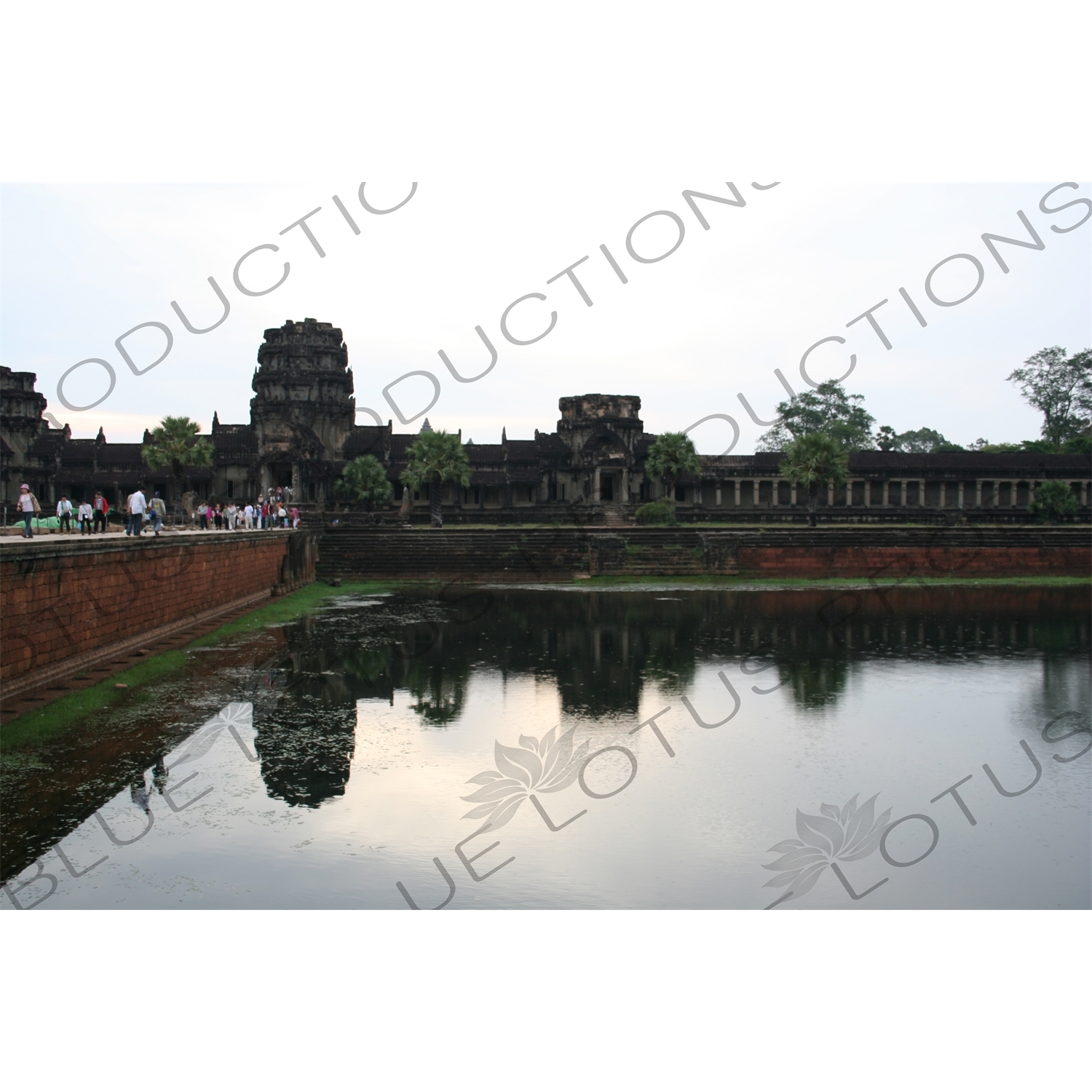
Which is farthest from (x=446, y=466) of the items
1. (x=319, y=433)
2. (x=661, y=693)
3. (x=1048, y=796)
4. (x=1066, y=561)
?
(x=1048, y=796)

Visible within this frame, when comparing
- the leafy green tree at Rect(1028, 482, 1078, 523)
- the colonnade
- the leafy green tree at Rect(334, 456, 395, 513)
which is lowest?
the leafy green tree at Rect(1028, 482, 1078, 523)

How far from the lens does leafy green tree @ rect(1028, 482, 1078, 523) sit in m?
47.9

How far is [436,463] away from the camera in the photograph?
1839 inches

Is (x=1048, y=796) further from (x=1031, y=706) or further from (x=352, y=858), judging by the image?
(x=352, y=858)

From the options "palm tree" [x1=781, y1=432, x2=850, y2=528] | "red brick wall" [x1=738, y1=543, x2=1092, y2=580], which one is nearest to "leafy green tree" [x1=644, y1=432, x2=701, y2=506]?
"palm tree" [x1=781, y1=432, x2=850, y2=528]

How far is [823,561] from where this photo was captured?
3647cm

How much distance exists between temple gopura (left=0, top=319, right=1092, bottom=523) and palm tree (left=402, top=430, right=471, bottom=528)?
4.30 m

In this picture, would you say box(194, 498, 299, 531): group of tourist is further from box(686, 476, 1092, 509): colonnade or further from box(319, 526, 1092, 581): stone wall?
box(686, 476, 1092, 509): colonnade

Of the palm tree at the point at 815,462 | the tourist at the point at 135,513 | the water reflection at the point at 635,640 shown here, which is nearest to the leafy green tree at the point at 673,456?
the palm tree at the point at 815,462

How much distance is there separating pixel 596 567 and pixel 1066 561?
1886cm

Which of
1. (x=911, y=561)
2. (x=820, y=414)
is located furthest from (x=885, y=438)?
(x=911, y=561)

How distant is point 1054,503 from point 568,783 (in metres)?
46.1

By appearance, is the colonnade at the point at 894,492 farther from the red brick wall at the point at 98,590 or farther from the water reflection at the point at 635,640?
the red brick wall at the point at 98,590

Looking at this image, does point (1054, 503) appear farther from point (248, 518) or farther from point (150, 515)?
point (150, 515)
